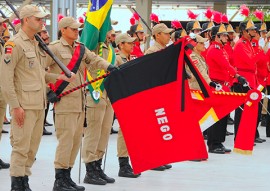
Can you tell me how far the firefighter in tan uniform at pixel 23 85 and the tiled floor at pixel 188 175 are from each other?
2.47ft

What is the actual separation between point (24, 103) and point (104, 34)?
162cm

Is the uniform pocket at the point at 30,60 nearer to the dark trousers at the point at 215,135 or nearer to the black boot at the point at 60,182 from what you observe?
the black boot at the point at 60,182

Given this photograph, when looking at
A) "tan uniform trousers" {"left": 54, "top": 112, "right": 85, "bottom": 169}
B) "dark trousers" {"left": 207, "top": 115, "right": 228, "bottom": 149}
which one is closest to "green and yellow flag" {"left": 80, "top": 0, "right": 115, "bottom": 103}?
"tan uniform trousers" {"left": 54, "top": 112, "right": 85, "bottom": 169}

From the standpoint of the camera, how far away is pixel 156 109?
6000mm

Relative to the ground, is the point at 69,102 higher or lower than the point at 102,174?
higher

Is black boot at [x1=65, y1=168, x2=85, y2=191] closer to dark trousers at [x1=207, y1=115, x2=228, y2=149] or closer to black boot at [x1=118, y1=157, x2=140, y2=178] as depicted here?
black boot at [x1=118, y1=157, x2=140, y2=178]

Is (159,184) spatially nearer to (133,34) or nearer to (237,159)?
(237,159)

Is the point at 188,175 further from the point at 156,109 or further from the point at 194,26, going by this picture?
the point at 194,26

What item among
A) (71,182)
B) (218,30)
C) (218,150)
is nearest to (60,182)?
(71,182)

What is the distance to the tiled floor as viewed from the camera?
22.9 ft

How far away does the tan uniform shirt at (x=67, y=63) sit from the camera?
6324 millimetres

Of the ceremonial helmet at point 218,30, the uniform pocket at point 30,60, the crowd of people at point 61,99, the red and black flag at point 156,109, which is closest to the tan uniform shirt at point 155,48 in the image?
the crowd of people at point 61,99

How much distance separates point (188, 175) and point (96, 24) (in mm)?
2008

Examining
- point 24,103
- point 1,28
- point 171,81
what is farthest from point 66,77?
point 1,28
